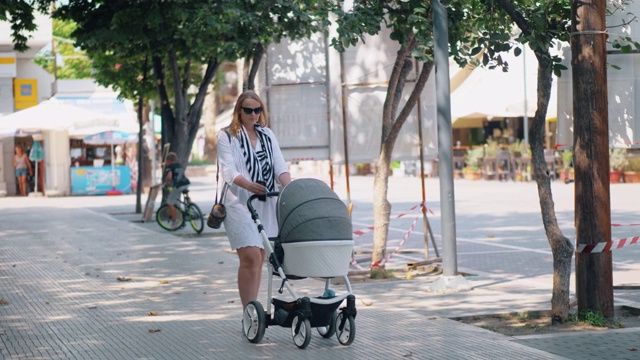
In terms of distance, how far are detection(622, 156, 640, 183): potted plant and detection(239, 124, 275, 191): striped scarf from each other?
27996 mm

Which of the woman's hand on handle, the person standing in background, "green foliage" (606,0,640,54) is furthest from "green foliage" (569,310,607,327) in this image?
the person standing in background

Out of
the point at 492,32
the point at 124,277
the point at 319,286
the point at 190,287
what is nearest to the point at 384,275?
the point at 319,286

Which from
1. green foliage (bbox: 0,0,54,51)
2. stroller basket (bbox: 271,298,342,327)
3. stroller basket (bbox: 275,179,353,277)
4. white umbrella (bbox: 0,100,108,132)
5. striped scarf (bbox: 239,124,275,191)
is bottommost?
stroller basket (bbox: 271,298,342,327)

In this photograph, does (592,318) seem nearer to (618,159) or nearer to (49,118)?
(618,159)

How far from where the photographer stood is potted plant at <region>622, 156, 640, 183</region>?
35094mm

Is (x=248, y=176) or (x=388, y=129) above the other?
(x=388, y=129)

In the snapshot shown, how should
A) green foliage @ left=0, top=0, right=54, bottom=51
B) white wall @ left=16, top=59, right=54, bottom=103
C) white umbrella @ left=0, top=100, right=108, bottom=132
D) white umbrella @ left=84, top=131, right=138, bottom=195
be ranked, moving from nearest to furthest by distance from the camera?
1. green foliage @ left=0, top=0, right=54, bottom=51
2. white umbrella @ left=0, top=100, right=108, bottom=132
3. white umbrella @ left=84, top=131, right=138, bottom=195
4. white wall @ left=16, top=59, right=54, bottom=103

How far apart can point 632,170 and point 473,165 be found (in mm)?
9077

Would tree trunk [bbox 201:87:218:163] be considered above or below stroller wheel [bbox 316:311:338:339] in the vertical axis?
above

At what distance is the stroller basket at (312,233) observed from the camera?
8.04 meters

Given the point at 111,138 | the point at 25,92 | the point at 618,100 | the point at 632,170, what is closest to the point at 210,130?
the point at 25,92

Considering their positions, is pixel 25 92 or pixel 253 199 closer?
pixel 253 199

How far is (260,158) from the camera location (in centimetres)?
883

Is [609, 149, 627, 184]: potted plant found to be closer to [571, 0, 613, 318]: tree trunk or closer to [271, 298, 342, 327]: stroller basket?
[571, 0, 613, 318]: tree trunk
